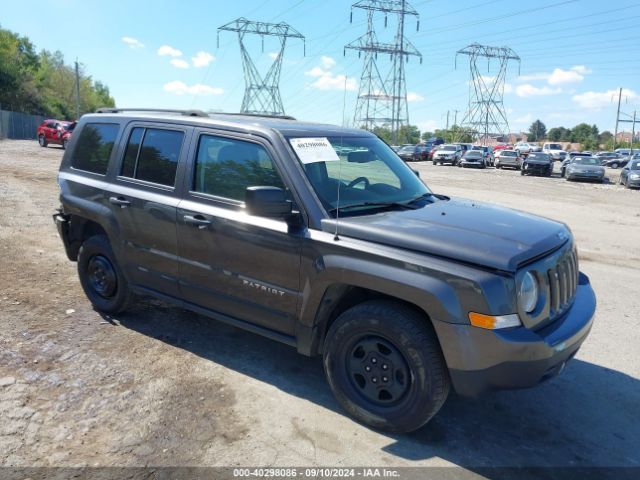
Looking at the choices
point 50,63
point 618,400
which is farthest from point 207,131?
point 50,63

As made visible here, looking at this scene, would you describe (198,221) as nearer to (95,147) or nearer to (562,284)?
(95,147)

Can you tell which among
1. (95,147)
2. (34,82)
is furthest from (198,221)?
(34,82)

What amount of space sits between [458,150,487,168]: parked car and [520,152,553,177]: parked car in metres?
5.79

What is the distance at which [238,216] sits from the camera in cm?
391

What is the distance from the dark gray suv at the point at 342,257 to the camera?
3053mm

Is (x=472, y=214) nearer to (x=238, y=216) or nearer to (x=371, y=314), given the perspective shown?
(x=371, y=314)

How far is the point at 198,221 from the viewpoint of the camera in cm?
410

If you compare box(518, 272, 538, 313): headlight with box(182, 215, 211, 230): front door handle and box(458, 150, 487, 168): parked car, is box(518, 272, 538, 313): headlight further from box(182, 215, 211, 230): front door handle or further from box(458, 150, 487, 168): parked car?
box(458, 150, 487, 168): parked car

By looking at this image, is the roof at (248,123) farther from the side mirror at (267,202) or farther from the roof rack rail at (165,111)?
the side mirror at (267,202)

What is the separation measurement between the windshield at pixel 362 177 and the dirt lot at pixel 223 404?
1.43 metres

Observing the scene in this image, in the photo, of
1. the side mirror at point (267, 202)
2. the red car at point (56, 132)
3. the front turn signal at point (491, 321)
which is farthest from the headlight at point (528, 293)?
the red car at point (56, 132)

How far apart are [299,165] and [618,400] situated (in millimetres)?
2936

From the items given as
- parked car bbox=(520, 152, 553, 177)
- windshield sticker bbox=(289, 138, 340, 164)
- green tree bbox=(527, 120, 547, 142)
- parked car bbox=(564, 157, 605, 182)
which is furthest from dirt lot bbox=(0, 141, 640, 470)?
green tree bbox=(527, 120, 547, 142)

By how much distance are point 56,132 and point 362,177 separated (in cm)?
3183
